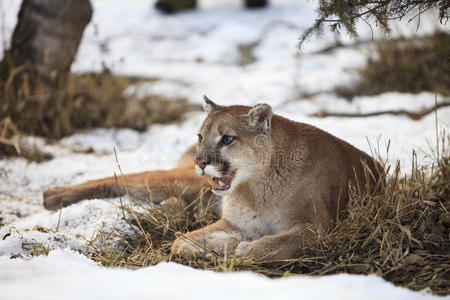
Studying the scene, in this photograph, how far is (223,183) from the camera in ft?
9.82

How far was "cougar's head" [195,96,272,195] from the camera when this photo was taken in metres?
2.96

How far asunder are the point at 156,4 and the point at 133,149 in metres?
7.35

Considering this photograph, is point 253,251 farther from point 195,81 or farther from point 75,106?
point 195,81

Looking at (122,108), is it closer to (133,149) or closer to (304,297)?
(133,149)

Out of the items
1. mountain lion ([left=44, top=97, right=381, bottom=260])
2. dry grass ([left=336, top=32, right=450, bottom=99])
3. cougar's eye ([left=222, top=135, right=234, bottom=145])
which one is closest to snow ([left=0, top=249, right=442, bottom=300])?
mountain lion ([left=44, top=97, right=381, bottom=260])

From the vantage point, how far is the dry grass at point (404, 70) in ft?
21.6

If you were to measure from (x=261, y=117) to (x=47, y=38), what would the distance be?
12.7 feet

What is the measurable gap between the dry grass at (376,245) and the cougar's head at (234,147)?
550 millimetres

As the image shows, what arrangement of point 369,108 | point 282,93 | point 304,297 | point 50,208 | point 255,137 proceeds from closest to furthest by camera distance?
point 304,297
point 255,137
point 50,208
point 369,108
point 282,93

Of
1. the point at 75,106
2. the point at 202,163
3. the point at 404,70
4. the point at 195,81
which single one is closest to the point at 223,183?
the point at 202,163

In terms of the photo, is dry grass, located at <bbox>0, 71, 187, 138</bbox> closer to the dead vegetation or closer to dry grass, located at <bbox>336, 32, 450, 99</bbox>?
the dead vegetation

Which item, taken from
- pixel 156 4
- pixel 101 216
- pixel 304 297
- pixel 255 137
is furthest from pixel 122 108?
pixel 156 4

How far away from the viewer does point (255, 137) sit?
307cm

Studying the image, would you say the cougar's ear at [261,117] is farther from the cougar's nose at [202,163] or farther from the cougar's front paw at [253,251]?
the cougar's front paw at [253,251]
